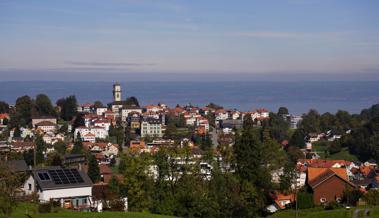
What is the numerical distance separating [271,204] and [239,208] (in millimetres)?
5725

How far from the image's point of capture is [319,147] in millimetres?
74312

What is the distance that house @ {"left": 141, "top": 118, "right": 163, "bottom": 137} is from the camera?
9092 cm

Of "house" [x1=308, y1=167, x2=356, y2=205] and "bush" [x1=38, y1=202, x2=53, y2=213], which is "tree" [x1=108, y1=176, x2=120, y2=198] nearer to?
"bush" [x1=38, y1=202, x2=53, y2=213]

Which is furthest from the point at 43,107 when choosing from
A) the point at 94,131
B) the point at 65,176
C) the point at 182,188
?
the point at 182,188

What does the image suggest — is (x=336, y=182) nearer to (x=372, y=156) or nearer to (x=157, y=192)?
(x=157, y=192)

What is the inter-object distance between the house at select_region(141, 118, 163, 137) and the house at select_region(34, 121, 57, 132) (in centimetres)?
1329

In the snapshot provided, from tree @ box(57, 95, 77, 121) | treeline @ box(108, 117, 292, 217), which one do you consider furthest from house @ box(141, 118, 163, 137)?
treeline @ box(108, 117, 292, 217)

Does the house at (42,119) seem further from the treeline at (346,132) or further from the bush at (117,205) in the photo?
the bush at (117,205)

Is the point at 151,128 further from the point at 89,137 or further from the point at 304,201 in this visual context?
the point at 304,201

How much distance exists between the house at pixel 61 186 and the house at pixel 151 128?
64.7m

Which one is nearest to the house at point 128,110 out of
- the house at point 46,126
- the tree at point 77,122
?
the tree at point 77,122

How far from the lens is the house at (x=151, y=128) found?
90.9 metres

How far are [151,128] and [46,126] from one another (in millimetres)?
16082

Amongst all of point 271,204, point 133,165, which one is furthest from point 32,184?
point 271,204
